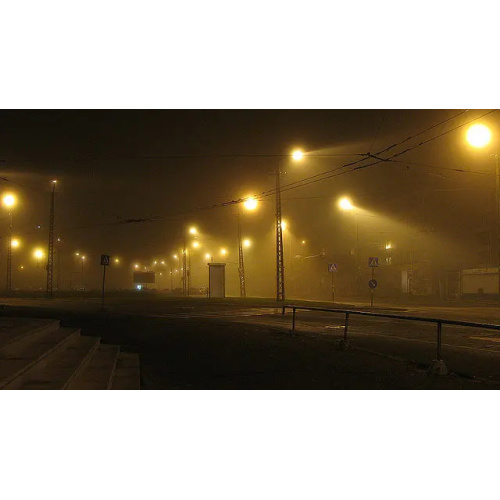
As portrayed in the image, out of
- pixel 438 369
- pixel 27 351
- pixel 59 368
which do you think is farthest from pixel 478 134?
pixel 27 351

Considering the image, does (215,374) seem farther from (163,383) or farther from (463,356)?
(463,356)

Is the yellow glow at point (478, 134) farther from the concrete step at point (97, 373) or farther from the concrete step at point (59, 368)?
the concrete step at point (59, 368)

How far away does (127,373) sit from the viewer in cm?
882

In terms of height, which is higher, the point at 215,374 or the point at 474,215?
the point at 474,215

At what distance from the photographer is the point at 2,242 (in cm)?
8125

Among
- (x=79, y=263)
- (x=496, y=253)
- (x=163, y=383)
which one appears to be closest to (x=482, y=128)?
(x=163, y=383)

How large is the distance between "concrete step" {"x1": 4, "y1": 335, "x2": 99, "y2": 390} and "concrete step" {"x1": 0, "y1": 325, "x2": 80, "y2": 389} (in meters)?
0.06

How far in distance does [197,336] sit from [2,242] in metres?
77.2

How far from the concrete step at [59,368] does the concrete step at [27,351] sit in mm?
60

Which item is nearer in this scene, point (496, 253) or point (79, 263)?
point (496, 253)

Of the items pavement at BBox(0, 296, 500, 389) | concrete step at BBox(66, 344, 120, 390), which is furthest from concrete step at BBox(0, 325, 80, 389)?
pavement at BBox(0, 296, 500, 389)

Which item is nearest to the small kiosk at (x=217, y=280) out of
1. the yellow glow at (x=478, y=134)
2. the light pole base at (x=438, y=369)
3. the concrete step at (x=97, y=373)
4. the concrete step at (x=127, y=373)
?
Result: the yellow glow at (x=478, y=134)

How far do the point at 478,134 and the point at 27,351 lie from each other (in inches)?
558

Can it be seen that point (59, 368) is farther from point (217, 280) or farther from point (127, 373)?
point (217, 280)
